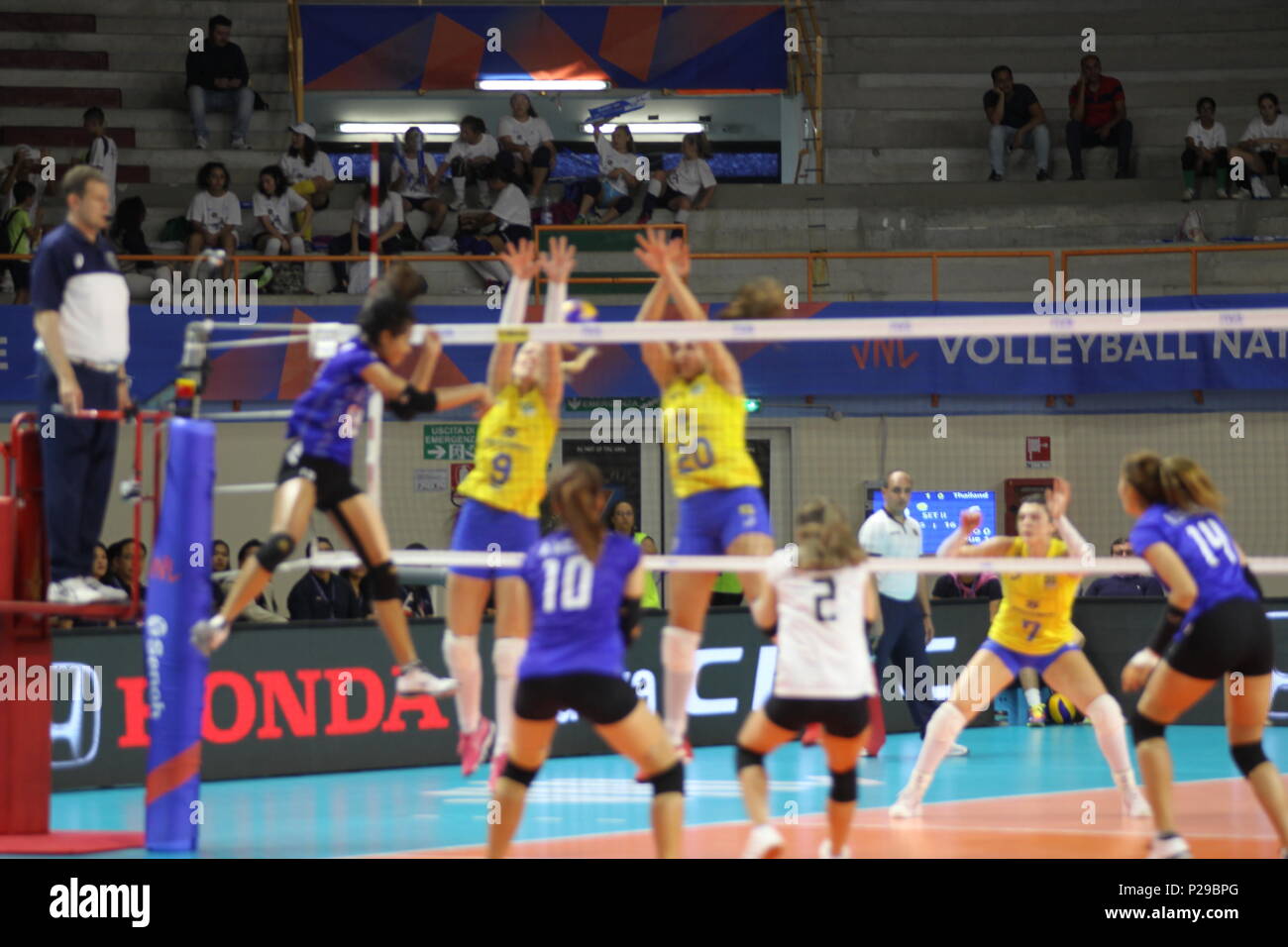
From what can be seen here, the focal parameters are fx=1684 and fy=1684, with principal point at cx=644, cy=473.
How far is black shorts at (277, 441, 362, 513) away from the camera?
8.50 m

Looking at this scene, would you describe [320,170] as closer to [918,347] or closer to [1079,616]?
[918,347]

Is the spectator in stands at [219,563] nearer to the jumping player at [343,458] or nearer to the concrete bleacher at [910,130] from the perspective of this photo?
the concrete bleacher at [910,130]

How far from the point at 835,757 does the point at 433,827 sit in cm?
329

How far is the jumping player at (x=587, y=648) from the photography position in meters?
6.88

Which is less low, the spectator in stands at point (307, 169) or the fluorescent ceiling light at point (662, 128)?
the fluorescent ceiling light at point (662, 128)

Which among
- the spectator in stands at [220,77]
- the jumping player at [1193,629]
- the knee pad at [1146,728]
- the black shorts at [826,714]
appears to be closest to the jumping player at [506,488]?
the black shorts at [826,714]

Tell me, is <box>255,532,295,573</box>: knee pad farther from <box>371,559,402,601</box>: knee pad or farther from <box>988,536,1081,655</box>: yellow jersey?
<box>988,536,1081,655</box>: yellow jersey

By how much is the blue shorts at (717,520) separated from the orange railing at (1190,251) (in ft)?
34.3

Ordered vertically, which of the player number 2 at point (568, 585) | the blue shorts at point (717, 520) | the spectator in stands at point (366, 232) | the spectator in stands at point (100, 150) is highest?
the spectator in stands at point (100, 150)

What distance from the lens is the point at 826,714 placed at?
745 centimetres

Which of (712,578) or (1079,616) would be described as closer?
(712,578)

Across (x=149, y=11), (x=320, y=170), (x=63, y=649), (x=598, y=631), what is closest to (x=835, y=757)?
(x=598, y=631)

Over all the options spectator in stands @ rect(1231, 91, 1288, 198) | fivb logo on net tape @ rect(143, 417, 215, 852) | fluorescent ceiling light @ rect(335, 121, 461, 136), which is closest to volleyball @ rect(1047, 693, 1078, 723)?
spectator in stands @ rect(1231, 91, 1288, 198)

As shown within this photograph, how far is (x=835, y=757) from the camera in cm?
757
